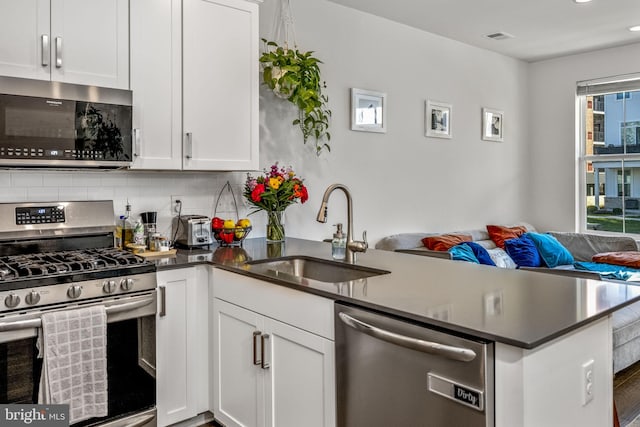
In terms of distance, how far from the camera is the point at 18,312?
6.32 feet

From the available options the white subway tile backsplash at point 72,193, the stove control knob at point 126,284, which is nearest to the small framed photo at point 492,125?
the white subway tile backsplash at point 72,193

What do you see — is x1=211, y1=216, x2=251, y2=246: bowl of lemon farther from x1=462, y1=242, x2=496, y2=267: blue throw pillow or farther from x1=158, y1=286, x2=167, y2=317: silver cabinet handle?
x1=462, y1=242, x2=496, y2=267: blue throw pillow

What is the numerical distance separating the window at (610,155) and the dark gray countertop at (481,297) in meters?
4.02

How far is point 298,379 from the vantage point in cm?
194

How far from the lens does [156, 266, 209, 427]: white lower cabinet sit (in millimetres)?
2385

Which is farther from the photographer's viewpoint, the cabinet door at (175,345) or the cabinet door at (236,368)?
the cabinet door at (175,345)

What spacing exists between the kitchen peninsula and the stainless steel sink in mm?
87

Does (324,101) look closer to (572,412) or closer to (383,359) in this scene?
(383,359)

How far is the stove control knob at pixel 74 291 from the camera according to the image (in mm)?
2049

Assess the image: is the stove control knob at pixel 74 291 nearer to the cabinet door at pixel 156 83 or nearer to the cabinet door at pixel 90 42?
the cabinet door at pixel 156 83

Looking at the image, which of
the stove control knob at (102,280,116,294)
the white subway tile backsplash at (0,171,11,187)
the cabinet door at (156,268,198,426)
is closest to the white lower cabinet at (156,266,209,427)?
the cabinet door at (156,268,198,426)

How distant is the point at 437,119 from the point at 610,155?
220 centimetres

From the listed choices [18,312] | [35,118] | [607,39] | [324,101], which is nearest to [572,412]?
[18,312]

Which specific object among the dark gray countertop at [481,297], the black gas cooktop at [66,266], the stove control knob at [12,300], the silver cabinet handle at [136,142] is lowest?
the stove control knob at [12,300]
